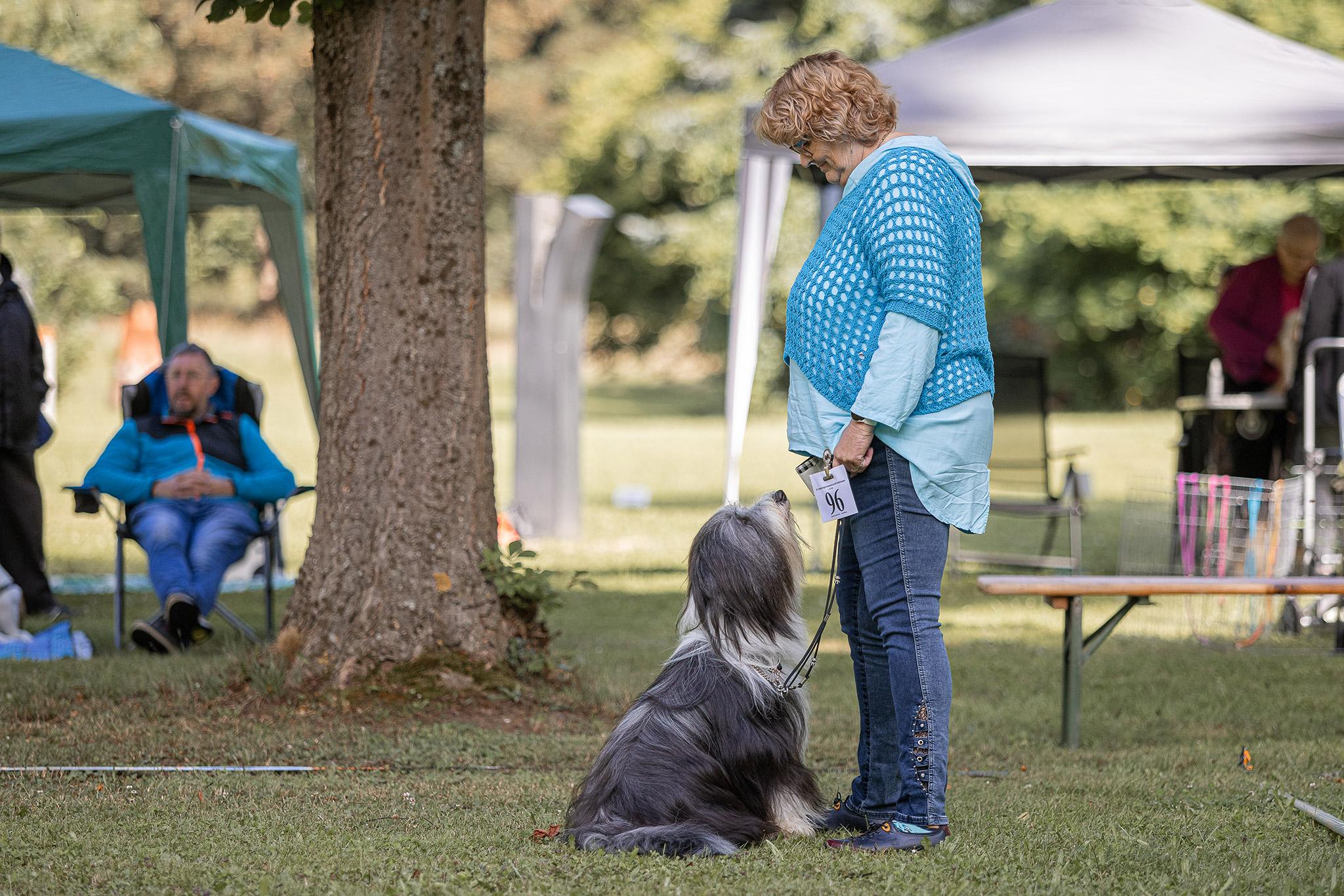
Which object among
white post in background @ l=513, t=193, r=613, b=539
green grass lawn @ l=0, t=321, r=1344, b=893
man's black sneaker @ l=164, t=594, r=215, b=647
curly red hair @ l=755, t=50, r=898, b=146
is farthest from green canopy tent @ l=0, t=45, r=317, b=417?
curly red hair @ l=755, t=50, r=898, b=146

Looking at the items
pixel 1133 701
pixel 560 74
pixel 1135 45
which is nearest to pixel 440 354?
pixel 1133 701

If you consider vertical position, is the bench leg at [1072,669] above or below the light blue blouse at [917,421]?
below

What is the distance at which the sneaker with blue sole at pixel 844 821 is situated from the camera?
3465mm

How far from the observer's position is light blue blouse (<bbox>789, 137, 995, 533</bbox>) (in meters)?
3.08

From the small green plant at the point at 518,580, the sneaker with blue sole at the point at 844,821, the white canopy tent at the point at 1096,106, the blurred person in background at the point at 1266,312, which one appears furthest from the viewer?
the blurred person in background at the point at 1266,312

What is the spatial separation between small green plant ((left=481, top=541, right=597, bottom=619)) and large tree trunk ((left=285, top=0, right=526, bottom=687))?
0.22 feet

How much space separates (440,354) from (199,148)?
107 inches

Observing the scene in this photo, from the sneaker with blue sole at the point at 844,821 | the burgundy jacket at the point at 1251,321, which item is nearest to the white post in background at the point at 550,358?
the burgundy jacket at the point at 1251,321

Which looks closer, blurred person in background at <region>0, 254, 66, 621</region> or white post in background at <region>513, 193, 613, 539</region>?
blurred person in background at <region>0, 254, 66, 621</region>

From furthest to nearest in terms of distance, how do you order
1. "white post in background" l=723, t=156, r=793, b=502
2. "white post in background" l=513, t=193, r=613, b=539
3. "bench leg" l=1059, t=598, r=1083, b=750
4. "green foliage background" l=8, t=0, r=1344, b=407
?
"green foliage background" l=8, t=0, r=1344, b=407
"white post in background" l=513, t=193, r=613, b=539
"white post in background" l=723, t=156, r=793, b=502
"bench leg" l=1059, t=598, r=1083, b=750

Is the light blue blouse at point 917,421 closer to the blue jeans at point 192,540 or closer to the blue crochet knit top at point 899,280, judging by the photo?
the blue crochet knit top at point 899,280

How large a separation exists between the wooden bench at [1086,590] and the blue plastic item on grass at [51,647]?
3852 mm

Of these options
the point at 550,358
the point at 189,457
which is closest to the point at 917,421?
the point at 189,457

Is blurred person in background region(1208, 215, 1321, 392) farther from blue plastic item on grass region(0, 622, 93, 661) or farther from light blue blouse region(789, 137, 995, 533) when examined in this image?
blue plastic item on grass region(0, 622, 93, 661)
